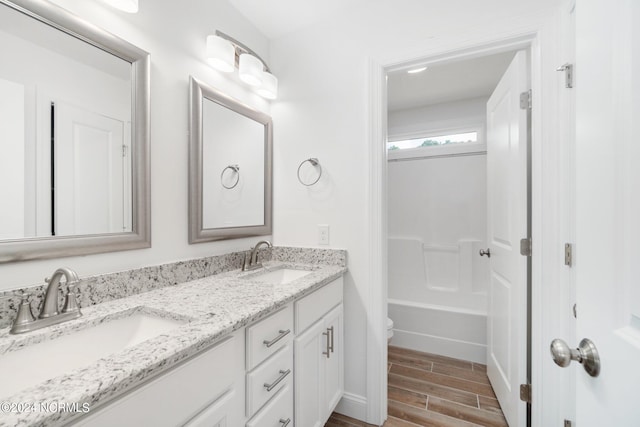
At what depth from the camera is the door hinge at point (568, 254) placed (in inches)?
47.1

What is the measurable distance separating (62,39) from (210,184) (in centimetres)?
76

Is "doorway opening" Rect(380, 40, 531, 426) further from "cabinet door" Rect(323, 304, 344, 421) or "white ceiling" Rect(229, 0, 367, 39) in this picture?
"white ceiling" Rect(229, 0, 367, 39)

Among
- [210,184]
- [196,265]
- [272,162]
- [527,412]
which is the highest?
[272,162]

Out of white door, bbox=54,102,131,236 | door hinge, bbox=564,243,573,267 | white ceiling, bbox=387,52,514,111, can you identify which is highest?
white ceiling, bbox=387,52,514,111

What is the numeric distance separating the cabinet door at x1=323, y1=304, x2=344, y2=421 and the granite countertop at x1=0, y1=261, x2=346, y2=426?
0.79 feet

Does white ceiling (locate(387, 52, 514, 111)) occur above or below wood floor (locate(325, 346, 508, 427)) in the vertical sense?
above

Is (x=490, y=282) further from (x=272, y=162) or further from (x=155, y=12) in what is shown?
(x=155, y=12)

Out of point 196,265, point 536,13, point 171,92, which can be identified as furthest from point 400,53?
point 196,265

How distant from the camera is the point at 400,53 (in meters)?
1.57

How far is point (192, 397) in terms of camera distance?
28.3 inches

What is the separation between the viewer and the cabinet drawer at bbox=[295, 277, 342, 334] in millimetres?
1217

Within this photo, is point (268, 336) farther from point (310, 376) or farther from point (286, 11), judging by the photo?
point (286, 11)

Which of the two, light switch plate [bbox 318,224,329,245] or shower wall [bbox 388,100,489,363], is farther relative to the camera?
shower wall [bbox 388,100,489,363]

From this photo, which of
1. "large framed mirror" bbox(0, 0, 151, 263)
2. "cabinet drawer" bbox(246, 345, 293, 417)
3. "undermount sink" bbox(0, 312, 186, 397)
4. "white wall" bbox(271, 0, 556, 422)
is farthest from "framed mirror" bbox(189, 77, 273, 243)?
"cabinet drawer" bbox(246, 345, 293, 417)
